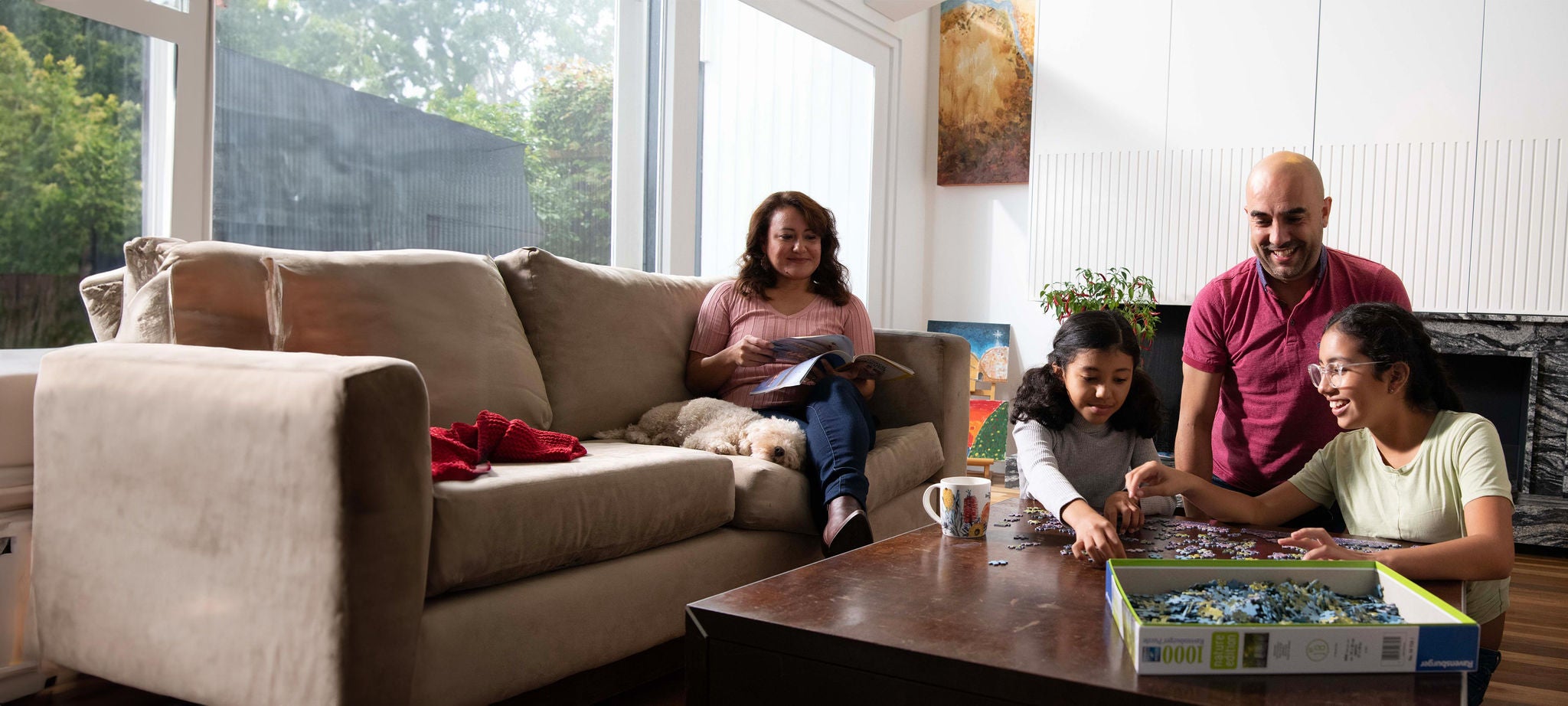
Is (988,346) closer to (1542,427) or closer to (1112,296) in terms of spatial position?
(1112,296)

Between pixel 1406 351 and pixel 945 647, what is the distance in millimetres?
1060

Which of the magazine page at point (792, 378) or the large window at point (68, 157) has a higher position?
the large window at point (68, 157)

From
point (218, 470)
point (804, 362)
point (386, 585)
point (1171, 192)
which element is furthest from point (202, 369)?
point (1171, 192)

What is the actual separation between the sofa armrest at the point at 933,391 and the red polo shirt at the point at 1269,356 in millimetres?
833

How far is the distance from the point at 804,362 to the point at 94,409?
1.41 m

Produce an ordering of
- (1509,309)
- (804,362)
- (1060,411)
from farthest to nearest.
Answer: (1509,309)
(804,362)
(1060,411)

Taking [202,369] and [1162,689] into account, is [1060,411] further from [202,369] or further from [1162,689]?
[202,369]

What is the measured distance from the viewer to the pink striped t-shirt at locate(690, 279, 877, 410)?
9.16 ft

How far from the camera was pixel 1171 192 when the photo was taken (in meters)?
4.62

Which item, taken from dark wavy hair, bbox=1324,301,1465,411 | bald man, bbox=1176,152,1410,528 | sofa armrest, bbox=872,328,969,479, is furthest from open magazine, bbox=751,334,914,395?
dark wavy hair, bbox=1324,301,1465,411

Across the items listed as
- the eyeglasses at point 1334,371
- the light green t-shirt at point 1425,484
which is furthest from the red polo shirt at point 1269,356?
the eyeglasses at point 1334,371

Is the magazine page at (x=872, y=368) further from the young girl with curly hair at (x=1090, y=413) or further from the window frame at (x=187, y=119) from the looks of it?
the window frame at (x=187, y=119)

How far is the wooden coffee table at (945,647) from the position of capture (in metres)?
0.94

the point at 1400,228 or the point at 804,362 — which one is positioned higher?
the point at 1400,228
